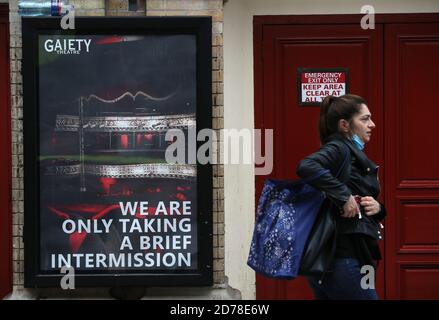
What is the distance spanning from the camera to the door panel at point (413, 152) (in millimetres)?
6352

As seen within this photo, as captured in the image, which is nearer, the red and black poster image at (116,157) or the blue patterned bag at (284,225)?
the blue patterned bag at (284,225)

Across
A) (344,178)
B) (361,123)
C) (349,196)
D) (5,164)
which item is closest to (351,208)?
(349,196)

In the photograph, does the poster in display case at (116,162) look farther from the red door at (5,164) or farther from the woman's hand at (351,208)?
the woman's hand at (351,208)

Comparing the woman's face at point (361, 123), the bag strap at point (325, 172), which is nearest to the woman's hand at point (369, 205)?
the bag strap at point (325, 172)

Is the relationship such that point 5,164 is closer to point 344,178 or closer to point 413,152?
point 344,178

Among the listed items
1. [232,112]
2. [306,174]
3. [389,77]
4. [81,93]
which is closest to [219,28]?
[232,112]

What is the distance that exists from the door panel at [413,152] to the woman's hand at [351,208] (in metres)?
2.38

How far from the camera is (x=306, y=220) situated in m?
4.16

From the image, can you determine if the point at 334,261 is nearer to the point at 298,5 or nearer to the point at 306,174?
the point at 306,174

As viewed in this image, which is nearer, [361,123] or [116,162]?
[361,123]

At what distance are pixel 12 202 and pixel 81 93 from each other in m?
1.06

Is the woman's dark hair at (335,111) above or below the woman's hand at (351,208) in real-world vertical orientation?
above

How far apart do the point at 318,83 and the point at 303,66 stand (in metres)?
0.20

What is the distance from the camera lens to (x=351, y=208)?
4.07 meters
